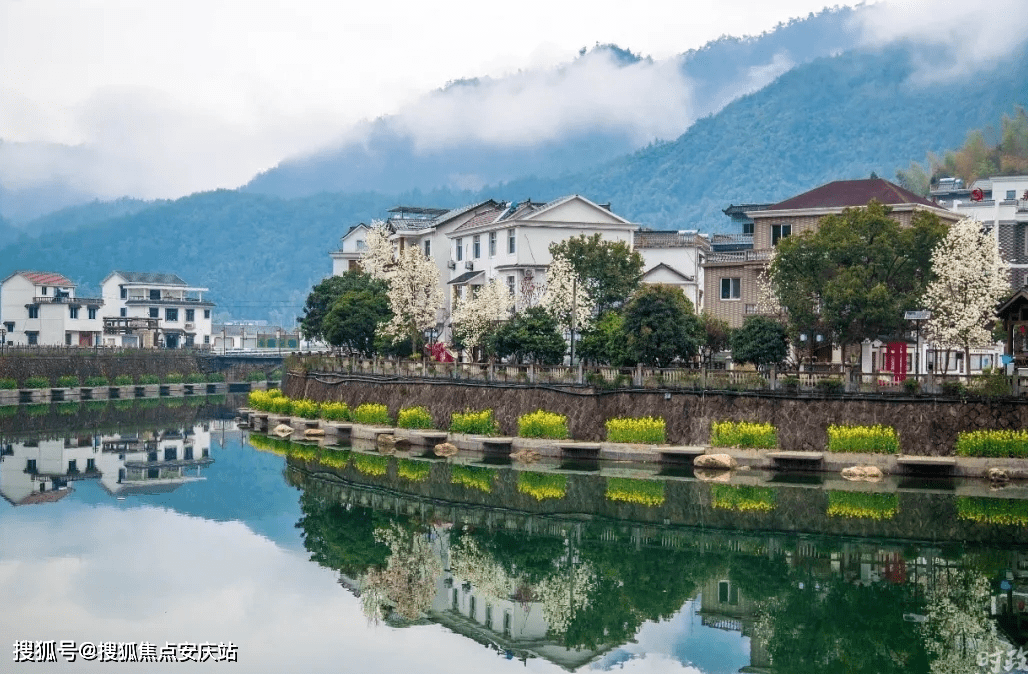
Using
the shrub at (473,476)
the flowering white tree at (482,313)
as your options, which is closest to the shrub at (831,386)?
the shrub at (473,476)

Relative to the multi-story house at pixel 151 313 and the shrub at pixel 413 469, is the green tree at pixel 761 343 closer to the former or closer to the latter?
the shrub at pixel 413 469

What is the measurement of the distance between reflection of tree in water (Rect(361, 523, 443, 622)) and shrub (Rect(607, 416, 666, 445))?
14.9 m

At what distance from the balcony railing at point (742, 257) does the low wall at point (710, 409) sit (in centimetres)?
1565

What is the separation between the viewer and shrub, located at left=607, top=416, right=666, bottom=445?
167 ft

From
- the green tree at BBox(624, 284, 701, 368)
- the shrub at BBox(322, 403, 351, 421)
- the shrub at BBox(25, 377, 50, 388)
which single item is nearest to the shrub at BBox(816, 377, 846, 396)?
the green tree at BBox(624, 284, 701, 368)

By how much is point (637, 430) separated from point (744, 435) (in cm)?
477

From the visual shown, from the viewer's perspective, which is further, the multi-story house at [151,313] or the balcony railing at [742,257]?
the multi-story house at [151,313]

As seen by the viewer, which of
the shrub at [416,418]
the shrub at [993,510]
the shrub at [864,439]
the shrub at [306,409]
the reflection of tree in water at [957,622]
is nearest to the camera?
the reflection of tree in water at [957,622]

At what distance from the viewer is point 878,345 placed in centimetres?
5828

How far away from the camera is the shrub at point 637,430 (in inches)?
2005

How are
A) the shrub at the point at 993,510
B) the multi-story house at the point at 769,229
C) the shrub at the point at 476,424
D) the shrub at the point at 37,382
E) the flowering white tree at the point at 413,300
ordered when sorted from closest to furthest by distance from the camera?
1. the shrub at the point at 993,510
2. the shrub at the point at 476,424
3. the multi-story house at the point at 769,229
4. the flowering white tree at the point at 413,300
5. the shrub at the point at 37,382

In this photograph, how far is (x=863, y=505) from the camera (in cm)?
4025

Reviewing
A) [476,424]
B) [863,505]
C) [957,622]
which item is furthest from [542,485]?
[957,622]

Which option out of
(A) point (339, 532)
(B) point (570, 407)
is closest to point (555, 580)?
(A) point (339, 532)
